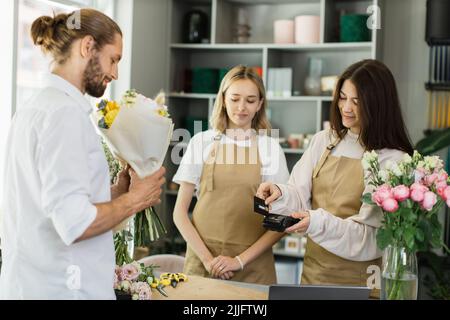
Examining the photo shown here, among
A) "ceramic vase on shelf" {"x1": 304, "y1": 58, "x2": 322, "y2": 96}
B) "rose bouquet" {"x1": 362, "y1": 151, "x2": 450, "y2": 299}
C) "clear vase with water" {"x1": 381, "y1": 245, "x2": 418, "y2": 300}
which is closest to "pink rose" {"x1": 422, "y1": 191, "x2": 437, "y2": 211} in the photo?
"rose bouquet" {"x1": 362, "y1": 151, "x2": 450, "y2": 299}

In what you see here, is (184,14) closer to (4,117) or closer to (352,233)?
(4,117)

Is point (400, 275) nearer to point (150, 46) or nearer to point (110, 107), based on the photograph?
point (110, 107)

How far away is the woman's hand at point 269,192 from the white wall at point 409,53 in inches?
96.2

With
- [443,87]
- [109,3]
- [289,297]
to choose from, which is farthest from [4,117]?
[443,87]

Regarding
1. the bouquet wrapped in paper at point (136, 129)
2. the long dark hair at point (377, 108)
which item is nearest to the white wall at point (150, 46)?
the long dark hair at point (377, 108)

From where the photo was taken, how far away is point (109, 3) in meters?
4.43

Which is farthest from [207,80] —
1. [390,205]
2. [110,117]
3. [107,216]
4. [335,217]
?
[107,216]

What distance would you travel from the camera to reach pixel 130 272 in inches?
84.4

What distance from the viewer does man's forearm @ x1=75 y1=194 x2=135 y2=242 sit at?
1.58m

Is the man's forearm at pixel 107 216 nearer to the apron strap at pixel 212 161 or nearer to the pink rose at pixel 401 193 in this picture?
the pink rose at pixel 401 193

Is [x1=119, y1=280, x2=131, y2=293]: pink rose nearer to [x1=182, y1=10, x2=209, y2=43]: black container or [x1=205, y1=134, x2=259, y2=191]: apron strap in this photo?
[x1=205, y1=134, x2=259, y2=191]: apron strap

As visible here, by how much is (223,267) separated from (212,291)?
53 cm

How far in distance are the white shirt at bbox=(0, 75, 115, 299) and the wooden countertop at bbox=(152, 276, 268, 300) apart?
509 mm
